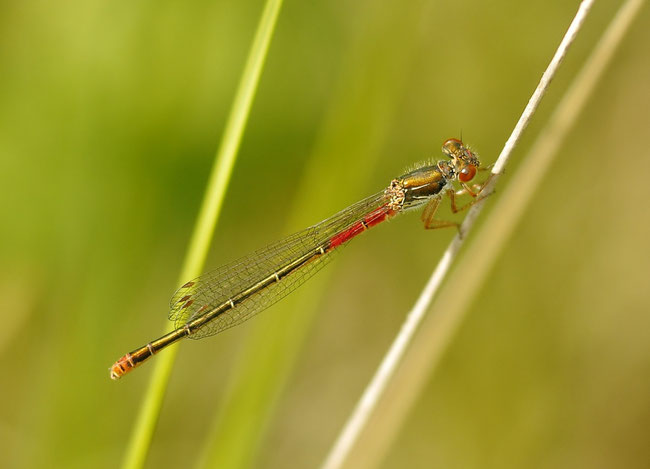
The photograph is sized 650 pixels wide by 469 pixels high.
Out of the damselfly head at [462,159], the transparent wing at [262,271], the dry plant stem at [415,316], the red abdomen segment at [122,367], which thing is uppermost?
the transparent wing at [262,271]

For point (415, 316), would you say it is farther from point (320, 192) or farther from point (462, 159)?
point (462, 159)

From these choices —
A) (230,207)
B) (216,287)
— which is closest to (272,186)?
(230,207)

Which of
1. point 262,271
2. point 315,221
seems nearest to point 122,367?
point 262,271

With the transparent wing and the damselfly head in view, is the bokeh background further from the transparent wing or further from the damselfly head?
the damselfly head

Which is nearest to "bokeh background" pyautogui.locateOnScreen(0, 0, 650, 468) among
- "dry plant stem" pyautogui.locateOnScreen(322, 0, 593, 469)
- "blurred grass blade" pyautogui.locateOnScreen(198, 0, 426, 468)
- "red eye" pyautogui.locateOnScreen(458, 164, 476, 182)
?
"blurred grass blade" pyautogui.locateOnScreen(198, 0, 426, 468)

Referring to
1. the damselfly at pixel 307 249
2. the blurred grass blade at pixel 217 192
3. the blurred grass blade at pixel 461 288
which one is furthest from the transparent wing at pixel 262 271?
the blurred grass blade at pixel 217 192

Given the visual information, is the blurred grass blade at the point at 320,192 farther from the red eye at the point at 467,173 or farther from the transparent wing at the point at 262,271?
the red eye at the point at 467,173
